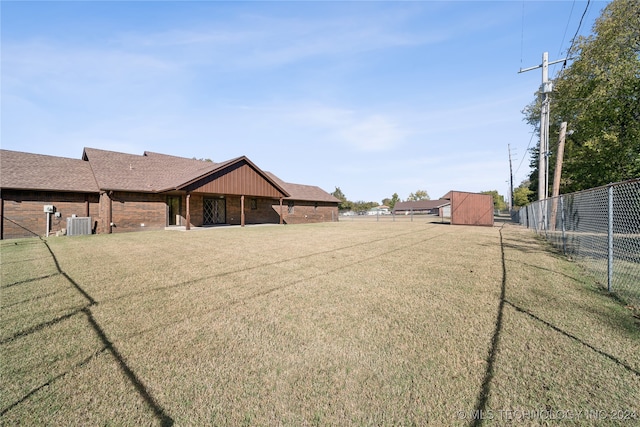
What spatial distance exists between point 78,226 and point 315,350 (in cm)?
1732

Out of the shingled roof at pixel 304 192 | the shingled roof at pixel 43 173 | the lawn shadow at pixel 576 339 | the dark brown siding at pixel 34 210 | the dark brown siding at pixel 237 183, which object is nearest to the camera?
the lawn shadow at pixel 576 339

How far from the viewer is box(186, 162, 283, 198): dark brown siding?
17.2 m

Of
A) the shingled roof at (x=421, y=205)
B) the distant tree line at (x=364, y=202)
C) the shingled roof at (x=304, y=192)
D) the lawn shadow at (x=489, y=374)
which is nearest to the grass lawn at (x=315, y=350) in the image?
the lawn shadow at (x=489, y=374)

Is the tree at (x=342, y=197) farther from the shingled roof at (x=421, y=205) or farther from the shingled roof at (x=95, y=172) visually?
the shingled roof at (x=95, y=172)

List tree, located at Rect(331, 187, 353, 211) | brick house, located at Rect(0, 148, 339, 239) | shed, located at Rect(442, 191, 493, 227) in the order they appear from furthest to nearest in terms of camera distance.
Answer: tree, located at Rect(331, 187, 353, 211) → shed, located at Rect(442, 191, 493, 227) → brick house, located at Rect(0, 148, 339, 239)

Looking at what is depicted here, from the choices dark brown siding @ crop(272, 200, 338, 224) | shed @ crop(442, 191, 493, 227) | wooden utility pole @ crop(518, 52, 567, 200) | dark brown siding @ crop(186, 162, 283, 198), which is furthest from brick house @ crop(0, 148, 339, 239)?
wooden utility pole @ crop(518, 52, 567, 200)

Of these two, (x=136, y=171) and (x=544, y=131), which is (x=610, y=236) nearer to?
(x=544, y=131)

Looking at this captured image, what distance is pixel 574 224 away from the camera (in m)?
11.3

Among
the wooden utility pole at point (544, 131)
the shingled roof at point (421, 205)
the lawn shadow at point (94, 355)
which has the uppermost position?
the wooden utility pole at point (544, 131)

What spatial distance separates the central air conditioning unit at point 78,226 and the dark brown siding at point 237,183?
5459 millimetres

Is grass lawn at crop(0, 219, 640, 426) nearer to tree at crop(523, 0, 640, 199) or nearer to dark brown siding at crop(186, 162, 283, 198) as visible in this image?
tree at crop(523, 0, 640, 199)

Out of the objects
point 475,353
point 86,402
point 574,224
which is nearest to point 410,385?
point 475,353

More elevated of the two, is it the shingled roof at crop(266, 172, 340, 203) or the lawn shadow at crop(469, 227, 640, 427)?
the shingled roof at crop(266, 172, 340, 203)

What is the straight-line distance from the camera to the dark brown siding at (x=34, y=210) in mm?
13180
